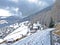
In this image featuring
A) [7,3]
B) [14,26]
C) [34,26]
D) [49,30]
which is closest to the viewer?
[7,3]

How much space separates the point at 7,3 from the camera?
1504 mm

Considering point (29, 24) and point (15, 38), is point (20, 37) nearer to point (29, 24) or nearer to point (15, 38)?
point (15, 38)

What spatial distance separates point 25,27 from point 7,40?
0.89 feet

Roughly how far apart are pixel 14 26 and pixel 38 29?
399 mm

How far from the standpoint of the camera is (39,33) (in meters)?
2.03

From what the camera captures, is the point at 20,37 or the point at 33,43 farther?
the point at 33,43

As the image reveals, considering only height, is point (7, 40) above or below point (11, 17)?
below

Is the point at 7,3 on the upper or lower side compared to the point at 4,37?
upper

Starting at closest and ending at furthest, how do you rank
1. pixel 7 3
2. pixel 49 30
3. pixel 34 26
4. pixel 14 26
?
pixel 7 3, pixel 14 26, pixel 34 26, pixel 49 30

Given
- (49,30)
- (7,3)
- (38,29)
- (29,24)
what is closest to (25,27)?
(29,24)

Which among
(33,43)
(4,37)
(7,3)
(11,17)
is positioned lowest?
(33,43)

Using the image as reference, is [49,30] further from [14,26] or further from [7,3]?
[7,3]

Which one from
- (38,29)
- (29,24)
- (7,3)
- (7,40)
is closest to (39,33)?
(38,29)

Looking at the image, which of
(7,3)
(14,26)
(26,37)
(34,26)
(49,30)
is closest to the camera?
(7,3)
